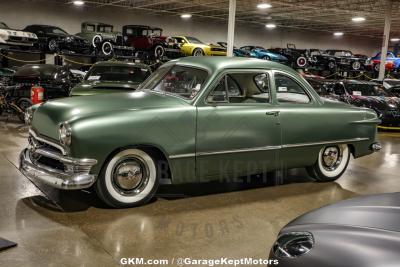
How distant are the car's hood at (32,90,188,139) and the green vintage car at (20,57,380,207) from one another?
0.04ft

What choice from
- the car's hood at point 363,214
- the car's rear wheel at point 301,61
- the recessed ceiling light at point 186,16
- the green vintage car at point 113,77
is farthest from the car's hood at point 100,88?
the recessed ceiling light at point 186,16

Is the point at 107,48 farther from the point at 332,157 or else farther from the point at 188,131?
the point at 188,131

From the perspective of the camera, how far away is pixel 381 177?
6789 mm

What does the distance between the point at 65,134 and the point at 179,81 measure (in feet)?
5.54

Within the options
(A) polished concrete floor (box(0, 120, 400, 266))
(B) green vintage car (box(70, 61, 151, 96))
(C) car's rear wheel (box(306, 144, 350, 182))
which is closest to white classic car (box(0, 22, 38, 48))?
(B) green vintage car (box(70, 61, 151, 96))

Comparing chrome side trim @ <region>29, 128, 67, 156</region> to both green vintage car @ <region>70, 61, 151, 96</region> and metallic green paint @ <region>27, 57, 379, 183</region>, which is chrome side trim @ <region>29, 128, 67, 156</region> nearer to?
metallic green paint @ <region>27, 57, 379, 183</region>

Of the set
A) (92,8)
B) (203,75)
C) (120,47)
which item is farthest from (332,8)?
(203,75)

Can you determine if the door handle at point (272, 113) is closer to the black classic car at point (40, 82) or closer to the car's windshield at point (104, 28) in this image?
the black classic car at point (40, 82)

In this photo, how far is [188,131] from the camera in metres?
4.88

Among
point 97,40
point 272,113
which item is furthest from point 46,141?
point 97,40

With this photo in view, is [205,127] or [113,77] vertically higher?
[113,77]

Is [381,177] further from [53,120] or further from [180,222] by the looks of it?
[53,120]

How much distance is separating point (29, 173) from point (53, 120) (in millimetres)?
666

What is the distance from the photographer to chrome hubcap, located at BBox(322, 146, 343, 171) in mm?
6195
